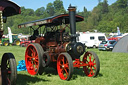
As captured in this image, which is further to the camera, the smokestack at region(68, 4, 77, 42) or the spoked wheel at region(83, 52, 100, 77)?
the smokestack at region(68, 4, 77, 42)

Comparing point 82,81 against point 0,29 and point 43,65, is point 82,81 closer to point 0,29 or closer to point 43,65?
point 43,65

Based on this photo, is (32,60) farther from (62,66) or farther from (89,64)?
(89,64)

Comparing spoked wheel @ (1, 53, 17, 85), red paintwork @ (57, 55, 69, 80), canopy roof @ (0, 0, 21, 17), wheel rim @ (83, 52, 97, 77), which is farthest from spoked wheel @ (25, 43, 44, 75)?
canopy roof @ (0, 0, 21, 17)

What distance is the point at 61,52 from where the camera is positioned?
7.98 metres

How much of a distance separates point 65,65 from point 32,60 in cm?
208

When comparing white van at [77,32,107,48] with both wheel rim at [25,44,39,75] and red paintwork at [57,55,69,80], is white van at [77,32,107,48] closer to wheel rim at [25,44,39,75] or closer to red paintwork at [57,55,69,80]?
wheel rim at [25,44,39,75]

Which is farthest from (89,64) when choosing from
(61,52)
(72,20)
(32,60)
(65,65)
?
(32,60)

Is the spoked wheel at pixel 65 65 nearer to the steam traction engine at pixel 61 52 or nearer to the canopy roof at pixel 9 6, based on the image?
the steam traction engine at pixel 61 52

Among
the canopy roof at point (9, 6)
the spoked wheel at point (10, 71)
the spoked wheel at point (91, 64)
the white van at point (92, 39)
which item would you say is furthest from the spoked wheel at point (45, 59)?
the white van at point (92, 39)

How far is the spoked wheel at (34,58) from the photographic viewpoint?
7.91m

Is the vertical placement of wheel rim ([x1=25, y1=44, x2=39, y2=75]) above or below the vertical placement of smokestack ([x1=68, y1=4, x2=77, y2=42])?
below

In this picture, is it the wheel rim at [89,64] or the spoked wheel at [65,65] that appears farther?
the wheel rim at [89,64]

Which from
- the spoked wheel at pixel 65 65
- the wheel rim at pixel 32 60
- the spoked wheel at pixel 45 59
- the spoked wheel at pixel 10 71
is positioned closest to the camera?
the spoked wheel at pixel 10 71

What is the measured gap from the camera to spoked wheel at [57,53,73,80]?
22.1 ft
